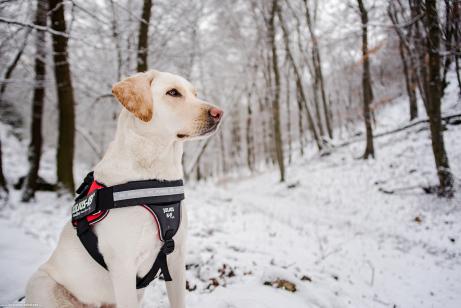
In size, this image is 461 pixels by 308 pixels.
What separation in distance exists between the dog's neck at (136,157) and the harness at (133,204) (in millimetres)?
74

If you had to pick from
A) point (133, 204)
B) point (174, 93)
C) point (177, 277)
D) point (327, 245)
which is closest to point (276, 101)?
point (327, 245)

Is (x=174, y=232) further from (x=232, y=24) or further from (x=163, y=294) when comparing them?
(x=232, y=24)

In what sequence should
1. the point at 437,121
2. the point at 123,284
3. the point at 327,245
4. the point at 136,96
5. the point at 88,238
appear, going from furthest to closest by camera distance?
the point at 437,121
the point at 327,245
the point at 136,96
the point at 88,238
the point at 123,284

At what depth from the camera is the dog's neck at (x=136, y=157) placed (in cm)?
194

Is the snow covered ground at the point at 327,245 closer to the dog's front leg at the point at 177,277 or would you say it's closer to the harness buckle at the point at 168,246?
the dog's front leg at the point at 177,277

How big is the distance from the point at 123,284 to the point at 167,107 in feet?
4.24

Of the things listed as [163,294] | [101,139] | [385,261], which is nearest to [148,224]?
[163,294]

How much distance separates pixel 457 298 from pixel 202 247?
3558 mm

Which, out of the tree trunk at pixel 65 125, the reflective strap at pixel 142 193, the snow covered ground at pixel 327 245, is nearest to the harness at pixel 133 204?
the reflective strap at pixel 142 193

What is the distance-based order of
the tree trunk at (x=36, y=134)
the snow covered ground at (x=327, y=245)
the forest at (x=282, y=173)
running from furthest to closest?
the tree trunk at (x=36, y=134) < the forest at (x=282, y=173) < the snow covered ground at (x=327, y=245)

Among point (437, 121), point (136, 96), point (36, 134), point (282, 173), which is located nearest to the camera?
point (136, 96)

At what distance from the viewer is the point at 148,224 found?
1.81m

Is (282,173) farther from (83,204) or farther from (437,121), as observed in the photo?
(83,204)

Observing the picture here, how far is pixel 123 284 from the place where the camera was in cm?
172
